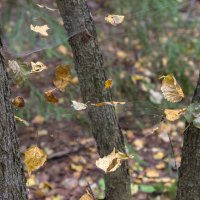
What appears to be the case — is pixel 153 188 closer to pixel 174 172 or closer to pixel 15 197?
pixel 174 172

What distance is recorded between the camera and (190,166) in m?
1.94

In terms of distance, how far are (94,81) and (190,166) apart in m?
0.59

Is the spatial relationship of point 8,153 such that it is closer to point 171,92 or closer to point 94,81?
point 94,81

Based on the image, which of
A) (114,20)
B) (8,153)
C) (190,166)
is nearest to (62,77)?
(114,20)

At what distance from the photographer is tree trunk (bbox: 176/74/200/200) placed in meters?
1.89

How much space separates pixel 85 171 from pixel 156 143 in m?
0.85

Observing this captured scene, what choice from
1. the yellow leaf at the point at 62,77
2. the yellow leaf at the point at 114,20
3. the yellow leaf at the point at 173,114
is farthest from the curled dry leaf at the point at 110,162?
the yellow leaf at the point at 114,20

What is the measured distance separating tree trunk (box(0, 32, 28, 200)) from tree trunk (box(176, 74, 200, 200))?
76cm

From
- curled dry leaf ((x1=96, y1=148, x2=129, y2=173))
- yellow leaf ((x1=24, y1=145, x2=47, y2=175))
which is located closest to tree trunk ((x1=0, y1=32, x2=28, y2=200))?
yellow leaf ((x1=24, y1=145, x2=47, y2=175))

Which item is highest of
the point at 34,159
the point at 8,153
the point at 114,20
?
the point at 114,20

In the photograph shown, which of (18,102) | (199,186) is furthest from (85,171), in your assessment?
(18,102)

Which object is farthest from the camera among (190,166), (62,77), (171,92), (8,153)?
(190,166)

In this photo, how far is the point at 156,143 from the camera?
406 cm

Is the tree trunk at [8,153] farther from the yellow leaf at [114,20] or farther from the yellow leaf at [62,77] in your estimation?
the yellow leaf at [114,20]
